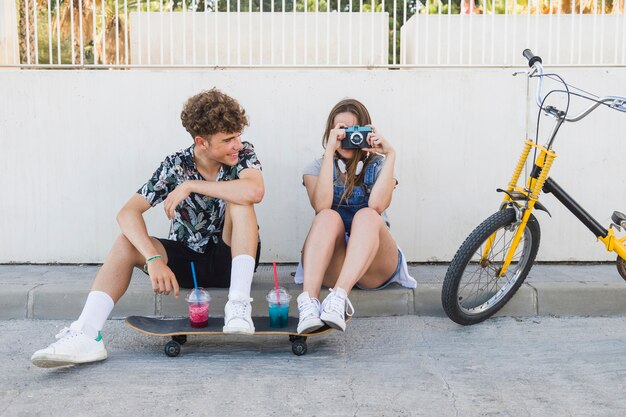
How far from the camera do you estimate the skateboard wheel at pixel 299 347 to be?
3.44 meters

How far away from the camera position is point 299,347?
3441mm

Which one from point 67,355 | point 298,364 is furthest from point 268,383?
point 67,355

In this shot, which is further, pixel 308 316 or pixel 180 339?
pixel 180 339

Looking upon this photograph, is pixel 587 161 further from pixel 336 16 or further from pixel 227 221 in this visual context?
pixel 227 221

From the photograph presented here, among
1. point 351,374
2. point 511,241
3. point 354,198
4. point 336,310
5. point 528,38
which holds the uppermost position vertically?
point 528,38

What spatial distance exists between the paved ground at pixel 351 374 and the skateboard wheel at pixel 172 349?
0.04 metres

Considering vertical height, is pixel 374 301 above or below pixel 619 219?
below

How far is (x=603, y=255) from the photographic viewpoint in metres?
5.20

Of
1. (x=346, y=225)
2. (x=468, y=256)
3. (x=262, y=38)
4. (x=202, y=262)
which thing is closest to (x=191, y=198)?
(x=202, y=262)

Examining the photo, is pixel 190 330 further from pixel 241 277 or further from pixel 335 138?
pixel 335 138

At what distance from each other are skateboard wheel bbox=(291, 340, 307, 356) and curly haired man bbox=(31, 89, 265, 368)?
246 mm

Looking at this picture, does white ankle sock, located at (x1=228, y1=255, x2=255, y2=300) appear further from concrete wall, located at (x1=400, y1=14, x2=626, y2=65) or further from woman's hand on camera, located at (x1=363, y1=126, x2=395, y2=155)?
concrete wall, located at (x1=400, y1=14, x2=626, y2=65)

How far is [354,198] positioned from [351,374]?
1210 mm

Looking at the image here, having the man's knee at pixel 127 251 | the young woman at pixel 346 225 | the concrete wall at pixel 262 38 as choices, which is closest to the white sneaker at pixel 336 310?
the young woman at pixel 346 225
